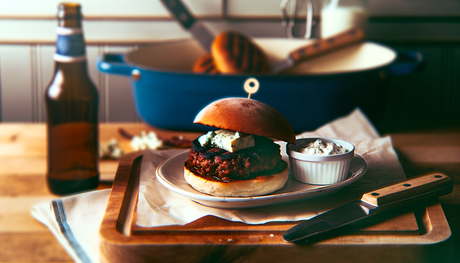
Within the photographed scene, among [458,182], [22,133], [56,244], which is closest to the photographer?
[56,244]

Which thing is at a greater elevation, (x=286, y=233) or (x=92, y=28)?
(x=92, y=28)

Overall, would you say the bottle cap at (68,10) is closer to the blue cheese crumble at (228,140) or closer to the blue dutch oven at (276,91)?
the blue dutch oven at (276,91)

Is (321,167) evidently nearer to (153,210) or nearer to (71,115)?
(153,210)

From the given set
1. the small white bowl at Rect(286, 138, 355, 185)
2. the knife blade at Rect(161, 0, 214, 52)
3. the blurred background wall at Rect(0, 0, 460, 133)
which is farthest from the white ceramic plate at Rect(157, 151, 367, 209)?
the blurred background wall at Rect(0, 0, 460, 133)

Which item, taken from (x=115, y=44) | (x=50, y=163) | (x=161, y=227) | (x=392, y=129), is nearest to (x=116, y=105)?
(x=115, y=44)

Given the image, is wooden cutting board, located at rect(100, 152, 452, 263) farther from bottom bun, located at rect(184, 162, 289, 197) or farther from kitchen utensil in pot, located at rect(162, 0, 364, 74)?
kitchen utensil in pot, located at rect(162, 0, 364, 74)

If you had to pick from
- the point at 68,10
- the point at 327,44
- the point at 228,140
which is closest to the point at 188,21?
the point at 327,44

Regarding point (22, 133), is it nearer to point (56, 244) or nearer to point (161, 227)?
point (56, 244)

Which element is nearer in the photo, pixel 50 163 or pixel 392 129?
pixel 50 163
